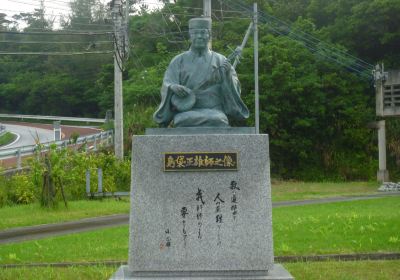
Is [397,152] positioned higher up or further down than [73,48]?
further down

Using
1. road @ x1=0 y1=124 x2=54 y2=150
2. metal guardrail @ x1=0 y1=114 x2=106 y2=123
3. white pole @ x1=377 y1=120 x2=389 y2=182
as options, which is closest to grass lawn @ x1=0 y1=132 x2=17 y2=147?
road @ x1=0 y1=124 x2=54 y2=150

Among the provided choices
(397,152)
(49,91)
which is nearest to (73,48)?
(49,91)

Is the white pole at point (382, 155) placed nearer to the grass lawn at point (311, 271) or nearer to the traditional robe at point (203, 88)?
the grass lawn at point (311, 271)

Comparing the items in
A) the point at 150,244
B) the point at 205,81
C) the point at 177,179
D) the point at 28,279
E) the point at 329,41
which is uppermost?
the point at 329,41

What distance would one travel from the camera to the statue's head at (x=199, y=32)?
28.2 feet

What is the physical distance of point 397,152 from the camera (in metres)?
32.5

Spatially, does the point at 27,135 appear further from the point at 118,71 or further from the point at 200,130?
the point at 200,130

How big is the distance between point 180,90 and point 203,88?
15.2 inches

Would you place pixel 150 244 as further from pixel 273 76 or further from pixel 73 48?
pixel 73 48

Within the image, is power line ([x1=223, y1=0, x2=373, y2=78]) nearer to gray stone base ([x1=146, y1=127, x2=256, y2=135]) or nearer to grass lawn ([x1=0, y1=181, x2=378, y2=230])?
grass lawn ([x1=0, y1=181, x2=378, y2=230])

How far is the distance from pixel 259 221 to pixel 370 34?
27439mm

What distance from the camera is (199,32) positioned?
8.66 meters

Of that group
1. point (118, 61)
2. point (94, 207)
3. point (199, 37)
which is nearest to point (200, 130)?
point (199, 37)

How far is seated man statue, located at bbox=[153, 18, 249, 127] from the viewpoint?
8578mm
